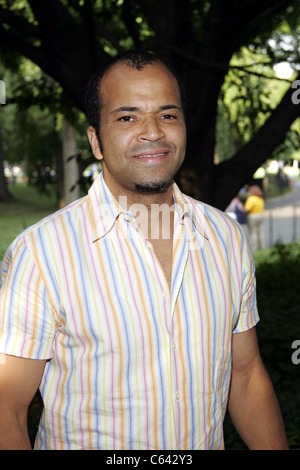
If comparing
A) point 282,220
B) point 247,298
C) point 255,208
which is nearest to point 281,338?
point 247,298

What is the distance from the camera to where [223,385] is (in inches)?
75.5

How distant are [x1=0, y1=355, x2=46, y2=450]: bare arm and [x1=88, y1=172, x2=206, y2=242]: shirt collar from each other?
→ 43 centimetres

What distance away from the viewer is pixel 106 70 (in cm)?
202

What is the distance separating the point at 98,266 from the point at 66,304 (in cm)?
16

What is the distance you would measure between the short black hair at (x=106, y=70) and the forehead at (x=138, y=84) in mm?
18

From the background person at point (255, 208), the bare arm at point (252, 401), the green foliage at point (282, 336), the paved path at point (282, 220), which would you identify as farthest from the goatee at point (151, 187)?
the background person at point (255, 208)

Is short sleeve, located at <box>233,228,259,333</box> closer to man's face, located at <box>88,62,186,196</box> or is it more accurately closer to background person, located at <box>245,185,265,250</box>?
man's face, located at <box>88,62,186,196</box>

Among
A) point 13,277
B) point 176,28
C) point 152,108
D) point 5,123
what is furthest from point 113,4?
point 5,123

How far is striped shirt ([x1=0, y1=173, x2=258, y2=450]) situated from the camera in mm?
1762

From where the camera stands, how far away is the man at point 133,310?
5.78 feet

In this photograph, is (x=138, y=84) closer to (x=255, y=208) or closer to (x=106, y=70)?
(x=106, y=70)

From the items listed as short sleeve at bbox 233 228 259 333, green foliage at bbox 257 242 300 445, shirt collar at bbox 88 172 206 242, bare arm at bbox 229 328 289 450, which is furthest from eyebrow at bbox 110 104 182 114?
green foliage at bbox 257 242 300 445

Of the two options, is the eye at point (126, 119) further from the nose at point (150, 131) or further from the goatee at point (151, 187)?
the goatee at point (151, 187)
